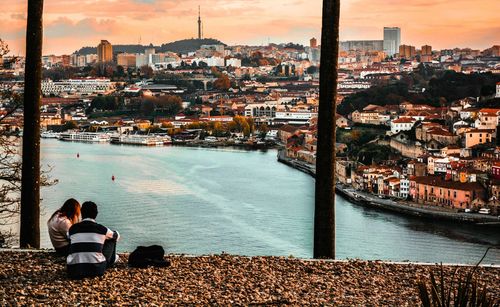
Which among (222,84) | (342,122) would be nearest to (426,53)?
(222,84)

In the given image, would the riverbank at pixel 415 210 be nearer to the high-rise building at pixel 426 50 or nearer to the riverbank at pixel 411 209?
the riverbank at pixel 411 209

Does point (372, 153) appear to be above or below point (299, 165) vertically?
above

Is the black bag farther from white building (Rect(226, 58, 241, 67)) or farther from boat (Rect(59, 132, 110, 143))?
white building (Rect(226, 58, 241, 67))

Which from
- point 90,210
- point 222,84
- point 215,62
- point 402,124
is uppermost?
point 215,62

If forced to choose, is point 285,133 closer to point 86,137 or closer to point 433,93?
point 433,93

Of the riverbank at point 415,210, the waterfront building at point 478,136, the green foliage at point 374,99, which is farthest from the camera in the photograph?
the green foliage at point 374,99

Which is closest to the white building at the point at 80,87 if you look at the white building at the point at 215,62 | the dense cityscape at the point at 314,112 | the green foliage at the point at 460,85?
the dense cityscape at the point at 314,112
